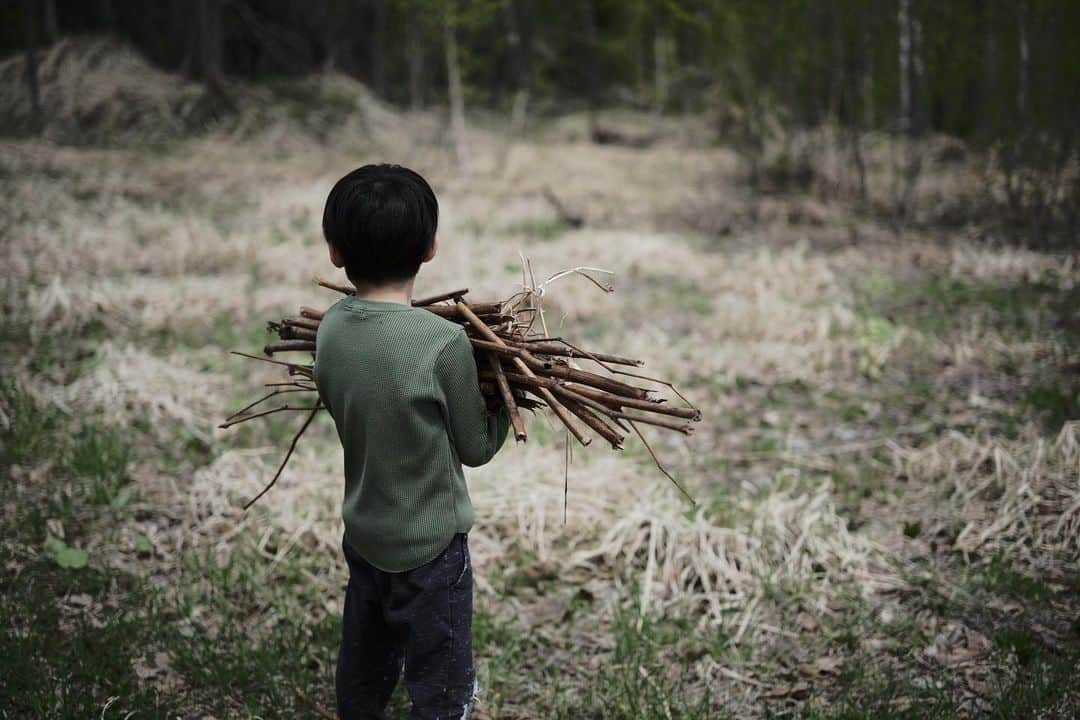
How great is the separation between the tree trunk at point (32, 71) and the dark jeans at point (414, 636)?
14.4 meters

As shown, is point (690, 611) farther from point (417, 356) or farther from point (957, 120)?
point (957, 120)

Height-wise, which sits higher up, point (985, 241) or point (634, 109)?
point (634, 109)

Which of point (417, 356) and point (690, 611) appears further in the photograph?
point (690, 611)

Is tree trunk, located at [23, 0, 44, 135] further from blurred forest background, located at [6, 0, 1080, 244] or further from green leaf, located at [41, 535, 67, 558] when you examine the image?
green leaf, located at [41, 535, 67, 558]

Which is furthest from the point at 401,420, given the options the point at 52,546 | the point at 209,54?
the point at 209,54

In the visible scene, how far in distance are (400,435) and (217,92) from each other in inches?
707

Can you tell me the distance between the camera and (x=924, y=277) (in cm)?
853

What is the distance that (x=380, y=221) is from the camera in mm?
1810

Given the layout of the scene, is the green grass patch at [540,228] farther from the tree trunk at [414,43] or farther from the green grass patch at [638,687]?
the green grass patch at [638,687]

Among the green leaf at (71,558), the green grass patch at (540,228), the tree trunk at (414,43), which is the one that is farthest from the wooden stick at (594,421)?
the tree trunk at (414,43)

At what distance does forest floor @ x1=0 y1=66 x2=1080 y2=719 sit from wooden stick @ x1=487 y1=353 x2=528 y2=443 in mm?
1309

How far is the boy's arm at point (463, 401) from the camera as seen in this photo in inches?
74.7

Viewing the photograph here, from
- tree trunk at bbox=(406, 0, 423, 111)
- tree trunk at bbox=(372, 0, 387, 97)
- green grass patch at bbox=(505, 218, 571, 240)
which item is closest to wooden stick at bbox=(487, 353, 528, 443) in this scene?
green grass patch at bbox=(505, 218, 571, 240)

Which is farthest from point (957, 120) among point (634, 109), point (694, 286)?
point (634, 109)
